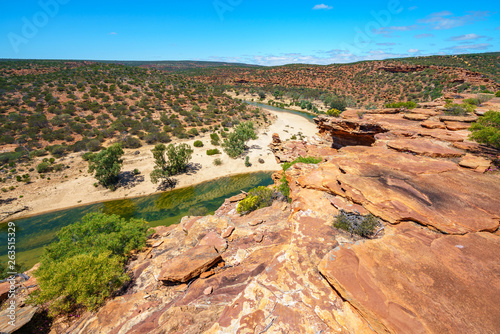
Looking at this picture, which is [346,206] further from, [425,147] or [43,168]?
[43,168]

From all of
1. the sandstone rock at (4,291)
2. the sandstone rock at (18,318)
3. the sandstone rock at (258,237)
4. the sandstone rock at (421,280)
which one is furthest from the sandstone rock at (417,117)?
the sandstone rock at (4,291)

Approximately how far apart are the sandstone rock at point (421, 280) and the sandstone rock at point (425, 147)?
21.3ft

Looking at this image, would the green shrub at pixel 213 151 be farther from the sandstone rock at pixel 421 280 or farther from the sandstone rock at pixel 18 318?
the sandstone rock at pixel 421 280

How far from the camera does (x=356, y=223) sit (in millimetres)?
7125

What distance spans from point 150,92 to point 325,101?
204ft

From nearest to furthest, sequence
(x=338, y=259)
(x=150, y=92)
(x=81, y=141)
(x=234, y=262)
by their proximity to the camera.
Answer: (x=338, y=259) → (x=234, y=262) → (x=81, y=141) → (x=150, y=92)

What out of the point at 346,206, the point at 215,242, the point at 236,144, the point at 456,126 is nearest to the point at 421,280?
the point at 346,206

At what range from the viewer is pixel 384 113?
19.5 meters

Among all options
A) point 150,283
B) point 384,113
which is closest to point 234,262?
point 150,283

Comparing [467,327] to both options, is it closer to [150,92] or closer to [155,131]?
[155,131]

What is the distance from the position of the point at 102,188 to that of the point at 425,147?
35367 millimetres

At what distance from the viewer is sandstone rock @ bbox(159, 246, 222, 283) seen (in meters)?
7.30

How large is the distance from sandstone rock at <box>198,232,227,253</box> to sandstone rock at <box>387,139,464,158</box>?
1161 centimetres

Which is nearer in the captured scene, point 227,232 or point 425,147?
point 227,232
